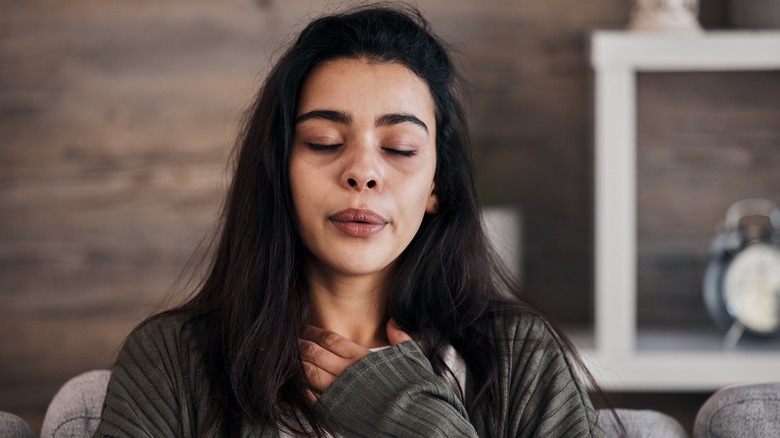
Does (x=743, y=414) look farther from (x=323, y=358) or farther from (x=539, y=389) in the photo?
(x=323, y=358)

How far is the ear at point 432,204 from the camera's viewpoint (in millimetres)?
1434

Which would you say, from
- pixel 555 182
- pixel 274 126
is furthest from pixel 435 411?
pixel 555 182

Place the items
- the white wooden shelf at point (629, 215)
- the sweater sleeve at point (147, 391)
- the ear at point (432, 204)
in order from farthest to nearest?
1. the white wooden shelf at point (629, 215)
2. the ear at point (432, 204)
3. the sweater sleeve at point (147, 391)

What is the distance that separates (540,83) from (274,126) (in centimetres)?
115

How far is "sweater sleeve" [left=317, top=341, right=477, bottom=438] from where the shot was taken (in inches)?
48.6

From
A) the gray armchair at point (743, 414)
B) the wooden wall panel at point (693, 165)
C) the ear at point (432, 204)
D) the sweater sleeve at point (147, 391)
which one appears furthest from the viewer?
the wooden wall panel at point (693, 165)

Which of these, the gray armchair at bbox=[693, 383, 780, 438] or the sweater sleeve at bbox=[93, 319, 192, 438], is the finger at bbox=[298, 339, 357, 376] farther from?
the gray armchair at bbox=[693, 383, 780, 438]

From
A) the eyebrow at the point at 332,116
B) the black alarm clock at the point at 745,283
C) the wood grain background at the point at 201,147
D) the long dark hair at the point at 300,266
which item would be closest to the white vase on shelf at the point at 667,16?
the wood grain background at the point at 201,147

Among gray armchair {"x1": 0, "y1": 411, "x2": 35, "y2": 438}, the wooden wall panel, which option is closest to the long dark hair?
gray armchair {"x1": 0, "y1": 411, "x2": 35, "y2": 438}

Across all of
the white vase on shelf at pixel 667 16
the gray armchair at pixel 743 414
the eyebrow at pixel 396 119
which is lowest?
the gray armchair at pixel 743 414

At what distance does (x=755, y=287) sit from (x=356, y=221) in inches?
46.4

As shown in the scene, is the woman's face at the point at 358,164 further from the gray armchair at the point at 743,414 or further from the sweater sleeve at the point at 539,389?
the gray armchair at the point at 743,414

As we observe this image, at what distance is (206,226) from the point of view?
93.8 inches

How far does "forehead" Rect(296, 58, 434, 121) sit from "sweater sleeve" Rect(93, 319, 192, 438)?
333 mm
